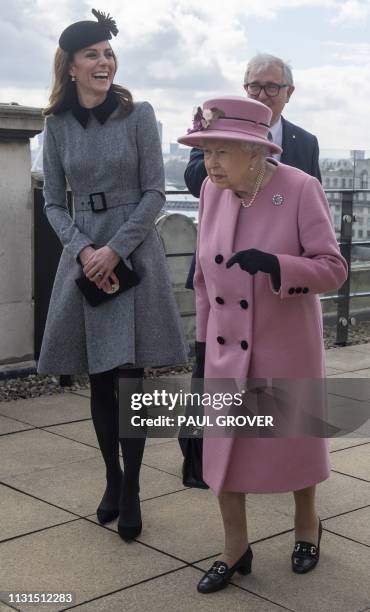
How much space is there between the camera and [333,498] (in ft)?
16.2

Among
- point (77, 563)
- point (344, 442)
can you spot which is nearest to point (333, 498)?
A: point (344, 442)

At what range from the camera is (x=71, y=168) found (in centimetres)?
448

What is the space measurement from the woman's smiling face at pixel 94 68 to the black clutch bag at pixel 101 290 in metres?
0.74

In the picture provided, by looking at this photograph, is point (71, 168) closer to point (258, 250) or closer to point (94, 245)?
point (94, 245)

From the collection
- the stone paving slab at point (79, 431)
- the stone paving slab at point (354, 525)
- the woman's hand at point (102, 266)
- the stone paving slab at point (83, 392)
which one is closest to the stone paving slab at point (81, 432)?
Result: the stone paving slab at point (79, 431)

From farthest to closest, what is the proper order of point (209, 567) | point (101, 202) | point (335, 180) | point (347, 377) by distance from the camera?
point (335, 180) → point (347, 377) → point (101, 202) → point (209, 567)

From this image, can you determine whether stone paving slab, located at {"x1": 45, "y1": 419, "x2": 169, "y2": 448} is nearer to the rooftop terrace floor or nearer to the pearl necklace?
the rooftop terrace floor

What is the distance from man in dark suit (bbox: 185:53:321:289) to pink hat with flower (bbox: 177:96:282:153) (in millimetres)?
984

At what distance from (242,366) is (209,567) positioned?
2.78 ft

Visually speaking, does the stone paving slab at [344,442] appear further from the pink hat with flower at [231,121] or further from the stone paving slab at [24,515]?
the pink hat with flower at [231,121]

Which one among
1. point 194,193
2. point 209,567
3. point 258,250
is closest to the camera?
point 258,250

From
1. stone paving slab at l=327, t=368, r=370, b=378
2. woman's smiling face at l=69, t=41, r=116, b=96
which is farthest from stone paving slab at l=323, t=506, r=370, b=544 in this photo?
stone paving slab at l=327, t=368, r=370, b=378

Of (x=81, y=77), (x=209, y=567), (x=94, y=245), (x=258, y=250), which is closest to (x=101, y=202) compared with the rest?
(x=94, y=245)

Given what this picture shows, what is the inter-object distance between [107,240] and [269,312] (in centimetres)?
99
